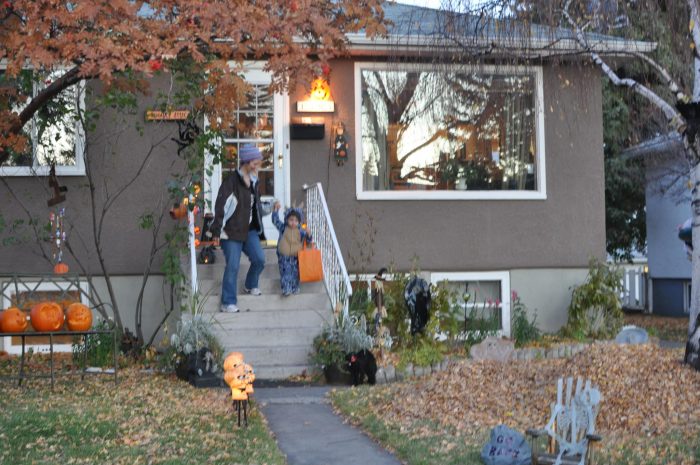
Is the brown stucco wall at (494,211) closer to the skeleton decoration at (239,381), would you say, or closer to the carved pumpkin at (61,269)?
the carved pumpkin at (61,269)

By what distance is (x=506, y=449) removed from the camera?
6301mm

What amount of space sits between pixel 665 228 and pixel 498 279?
9.09m

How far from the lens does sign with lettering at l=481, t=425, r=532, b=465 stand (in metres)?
6.22

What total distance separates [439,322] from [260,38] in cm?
478

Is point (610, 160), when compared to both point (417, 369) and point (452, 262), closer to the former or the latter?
point (452, 262)

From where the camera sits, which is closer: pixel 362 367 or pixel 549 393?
pixel 549 393

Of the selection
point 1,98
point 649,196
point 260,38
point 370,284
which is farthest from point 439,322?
point 649,196

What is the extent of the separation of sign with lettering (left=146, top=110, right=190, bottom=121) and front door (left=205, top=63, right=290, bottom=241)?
2.66 ft

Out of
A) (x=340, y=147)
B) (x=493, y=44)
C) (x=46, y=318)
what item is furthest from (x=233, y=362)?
(x=340, y=147)

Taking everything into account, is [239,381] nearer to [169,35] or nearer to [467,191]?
[169,35]

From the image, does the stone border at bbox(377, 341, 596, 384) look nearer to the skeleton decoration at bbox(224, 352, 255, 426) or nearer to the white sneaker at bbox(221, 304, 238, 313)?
the white sneaker at bbox(221, 304, 238, 313)

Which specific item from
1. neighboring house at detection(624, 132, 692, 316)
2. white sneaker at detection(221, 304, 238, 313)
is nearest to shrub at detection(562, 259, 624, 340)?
white sneaker at detection(221, 304, 238, 313)

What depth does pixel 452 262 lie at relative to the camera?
511 inches

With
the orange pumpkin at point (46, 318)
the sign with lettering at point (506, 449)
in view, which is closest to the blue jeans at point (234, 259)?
the orange pumpkin at point (46, 318)
